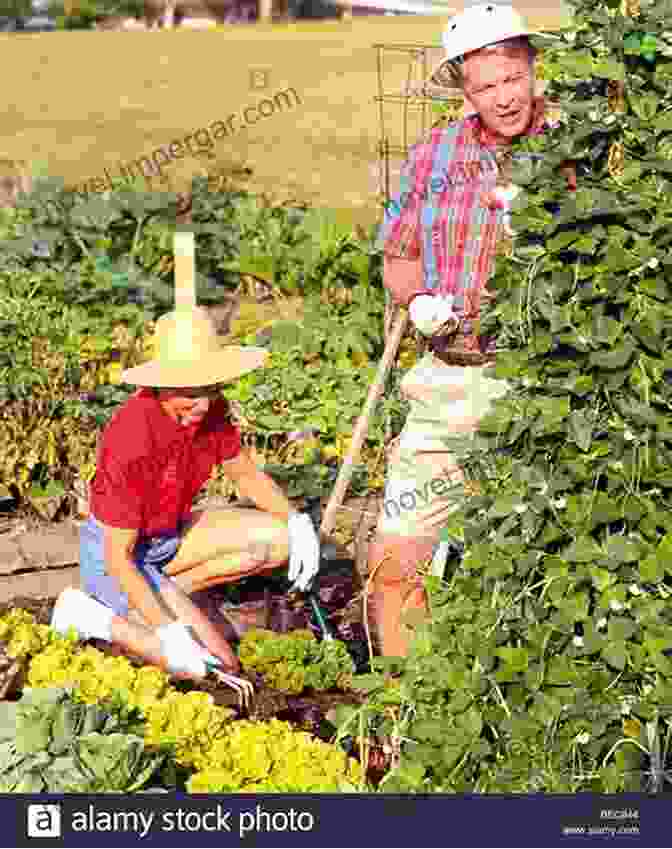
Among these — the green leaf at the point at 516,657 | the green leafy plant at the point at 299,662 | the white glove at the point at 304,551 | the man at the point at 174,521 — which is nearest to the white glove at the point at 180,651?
the man at the point at 174,521

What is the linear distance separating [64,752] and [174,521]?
144 cm

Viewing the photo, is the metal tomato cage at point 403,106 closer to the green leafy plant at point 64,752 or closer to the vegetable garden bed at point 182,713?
the vegetable garden bed at point 182,713

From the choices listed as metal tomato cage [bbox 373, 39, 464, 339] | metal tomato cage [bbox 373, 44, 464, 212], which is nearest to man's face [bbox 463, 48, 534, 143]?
metal tomato cage [bbox 373, 39, 464, 339]

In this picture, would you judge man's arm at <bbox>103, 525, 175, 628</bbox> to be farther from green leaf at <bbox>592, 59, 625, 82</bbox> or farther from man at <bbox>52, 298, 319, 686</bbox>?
green leaf at <bbox>592, 59, 625, 82</bbox>

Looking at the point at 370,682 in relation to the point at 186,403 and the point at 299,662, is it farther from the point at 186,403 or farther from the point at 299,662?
the point at 186,403

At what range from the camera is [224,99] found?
13.9 metres

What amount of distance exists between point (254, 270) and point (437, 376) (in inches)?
137

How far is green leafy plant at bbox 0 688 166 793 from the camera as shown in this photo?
3.41 metres

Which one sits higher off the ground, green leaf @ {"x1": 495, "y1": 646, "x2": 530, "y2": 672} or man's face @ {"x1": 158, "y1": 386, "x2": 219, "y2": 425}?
man's face @ {"x1": 158, "y1": 386, "x2": 219, "y2": 425}

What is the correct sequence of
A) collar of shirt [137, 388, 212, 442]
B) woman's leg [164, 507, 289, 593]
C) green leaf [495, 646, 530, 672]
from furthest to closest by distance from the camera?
1. woman's leg [164, 507, 289, 593]
2. collar of shirt [137, 388, 212, 442]
3. green leaf [495, 646, 530, 672]

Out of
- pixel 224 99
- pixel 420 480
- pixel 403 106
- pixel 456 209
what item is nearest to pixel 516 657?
pixel 420 480

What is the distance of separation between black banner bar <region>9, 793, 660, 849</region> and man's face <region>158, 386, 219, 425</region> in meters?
1.36

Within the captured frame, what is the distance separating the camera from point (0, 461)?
235 inches

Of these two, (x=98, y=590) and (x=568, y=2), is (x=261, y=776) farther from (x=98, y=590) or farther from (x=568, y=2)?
(x=568, y=2)
